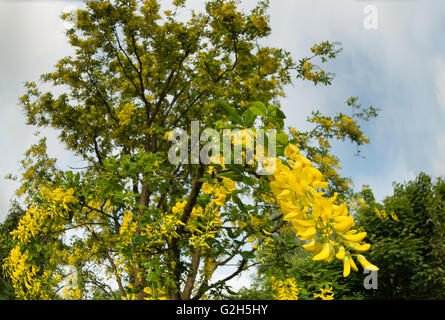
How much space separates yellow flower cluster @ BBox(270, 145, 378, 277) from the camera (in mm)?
933

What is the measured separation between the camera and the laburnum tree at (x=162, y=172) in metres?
1.51

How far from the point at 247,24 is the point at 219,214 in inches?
136

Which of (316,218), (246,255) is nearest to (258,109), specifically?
(316,218)

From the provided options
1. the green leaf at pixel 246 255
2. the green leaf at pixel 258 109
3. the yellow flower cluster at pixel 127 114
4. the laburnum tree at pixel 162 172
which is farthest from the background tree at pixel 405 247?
the green leaf at pixel 258 109

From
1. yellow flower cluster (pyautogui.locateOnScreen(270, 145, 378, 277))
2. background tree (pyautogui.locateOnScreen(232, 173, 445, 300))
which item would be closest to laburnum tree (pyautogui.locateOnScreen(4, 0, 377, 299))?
yellow flower cluster (pyautogui.locateOnScreen(270, 145, 378, 277))

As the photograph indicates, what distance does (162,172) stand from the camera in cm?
245
